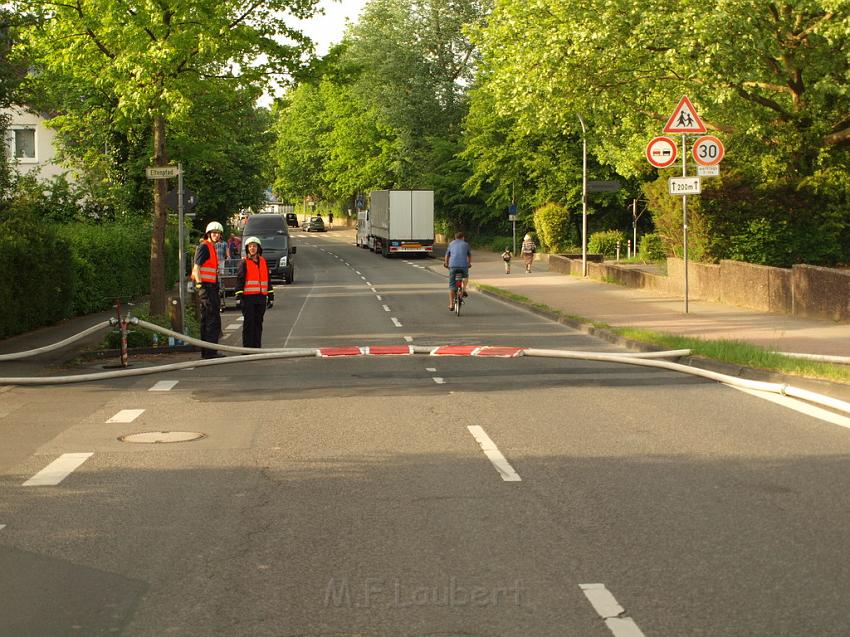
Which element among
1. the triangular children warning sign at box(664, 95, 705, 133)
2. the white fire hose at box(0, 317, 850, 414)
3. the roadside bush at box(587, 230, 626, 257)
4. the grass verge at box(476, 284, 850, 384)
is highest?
the triangular children warning sign at box(664, 95, 705, 133)

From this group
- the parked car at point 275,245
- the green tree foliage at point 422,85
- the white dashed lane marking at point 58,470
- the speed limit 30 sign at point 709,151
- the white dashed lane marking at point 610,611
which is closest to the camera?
the white dashed lane marking at point 610,611

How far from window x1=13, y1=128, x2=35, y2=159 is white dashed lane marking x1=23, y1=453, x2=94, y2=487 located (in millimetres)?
55538

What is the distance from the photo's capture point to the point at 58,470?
30.0 ft

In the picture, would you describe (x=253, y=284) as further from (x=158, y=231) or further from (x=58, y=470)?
(x=58, y=470)

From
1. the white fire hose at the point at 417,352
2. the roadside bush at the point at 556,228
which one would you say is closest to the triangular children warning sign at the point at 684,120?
the white fire hose at the point at 417,352

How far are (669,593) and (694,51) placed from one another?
22.7 m

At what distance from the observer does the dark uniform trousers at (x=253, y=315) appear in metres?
18.6

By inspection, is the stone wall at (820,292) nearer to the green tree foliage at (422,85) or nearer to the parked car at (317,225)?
the green tree foliage at (422,85)

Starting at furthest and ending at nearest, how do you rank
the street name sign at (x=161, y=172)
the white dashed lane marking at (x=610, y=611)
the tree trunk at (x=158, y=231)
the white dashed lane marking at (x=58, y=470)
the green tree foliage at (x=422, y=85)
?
the green tree foliage at (x=422, y=85)
the tree trunk at (x=158, y=231)
the street name sign at (x=161, y=172)
the white dashed lane marking at (x=58, y=470)
the white dashed lane marking at (x=610, y=611)

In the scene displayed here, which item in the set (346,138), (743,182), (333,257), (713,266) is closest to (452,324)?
(713,266)

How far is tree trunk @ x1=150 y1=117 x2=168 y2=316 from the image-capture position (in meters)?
22.8

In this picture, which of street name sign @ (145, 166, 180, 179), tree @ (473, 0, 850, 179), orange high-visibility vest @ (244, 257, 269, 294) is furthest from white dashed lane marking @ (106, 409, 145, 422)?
tree @ (473, 0, 850, 179)

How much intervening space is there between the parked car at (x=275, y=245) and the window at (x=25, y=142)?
19.1m

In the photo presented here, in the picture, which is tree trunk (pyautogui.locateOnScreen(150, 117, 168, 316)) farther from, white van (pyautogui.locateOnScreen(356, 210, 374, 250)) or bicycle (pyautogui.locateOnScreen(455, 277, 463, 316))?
white van (pyautogui.locateOnScreen(356, 210, 374, 250))
